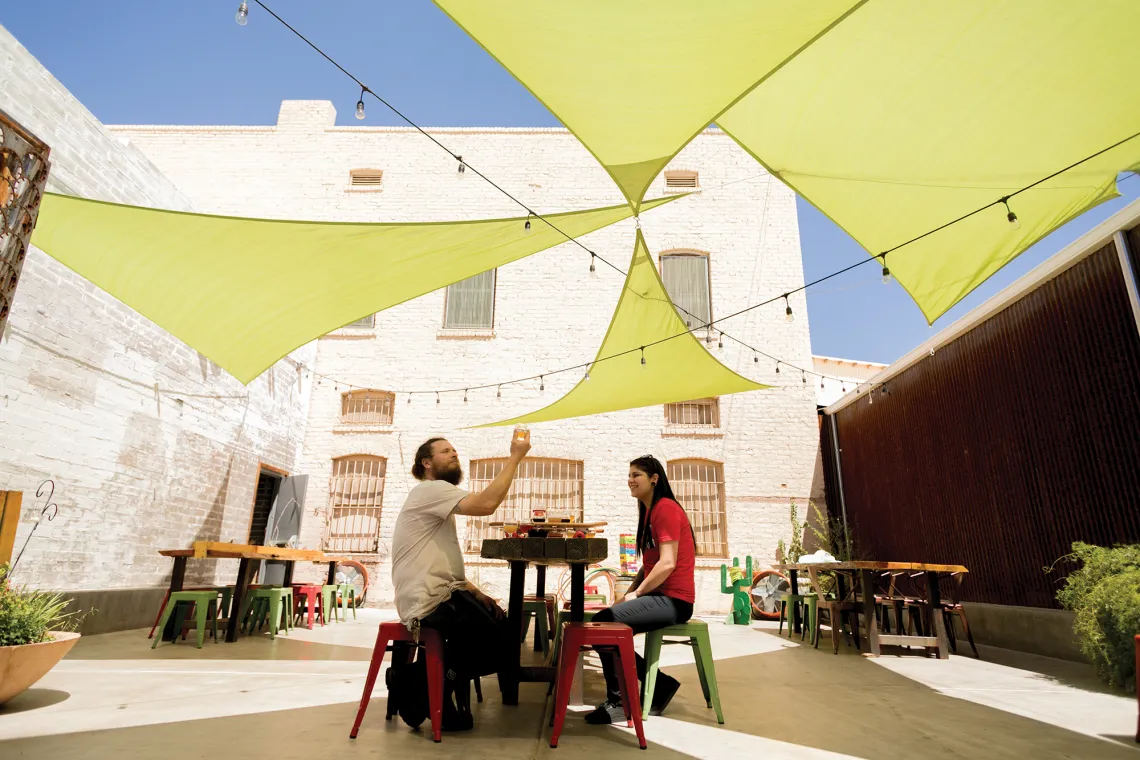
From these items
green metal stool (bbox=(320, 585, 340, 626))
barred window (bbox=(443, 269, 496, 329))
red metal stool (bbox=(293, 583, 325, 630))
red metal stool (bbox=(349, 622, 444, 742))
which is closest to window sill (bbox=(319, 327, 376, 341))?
barred window (bbox=(443, 269, 496, 329))

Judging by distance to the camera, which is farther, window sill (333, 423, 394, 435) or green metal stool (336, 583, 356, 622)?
window sill (333, 423, 394, 435)

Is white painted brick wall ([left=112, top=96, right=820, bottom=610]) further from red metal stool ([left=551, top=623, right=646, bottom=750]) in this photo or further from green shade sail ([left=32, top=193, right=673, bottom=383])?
red metal stool ([left=551, top=623, right=646, bottom=750])

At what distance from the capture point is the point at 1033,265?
485 cm

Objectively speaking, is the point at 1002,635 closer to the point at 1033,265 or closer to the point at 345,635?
the point at 1033,265

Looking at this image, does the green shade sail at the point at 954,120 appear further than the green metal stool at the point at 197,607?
No

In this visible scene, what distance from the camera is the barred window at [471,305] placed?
8984mm

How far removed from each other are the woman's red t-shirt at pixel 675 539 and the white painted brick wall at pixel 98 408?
4.44 metres

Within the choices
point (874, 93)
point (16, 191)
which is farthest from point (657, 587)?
point (16, 191)

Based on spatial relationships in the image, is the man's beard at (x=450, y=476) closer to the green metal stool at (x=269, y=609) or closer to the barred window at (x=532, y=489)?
the green metal stool at (x=269, y=609)

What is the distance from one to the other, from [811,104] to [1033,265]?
3253mm

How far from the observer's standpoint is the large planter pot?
2.29 meters

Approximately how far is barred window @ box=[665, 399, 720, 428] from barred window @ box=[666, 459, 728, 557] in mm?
537

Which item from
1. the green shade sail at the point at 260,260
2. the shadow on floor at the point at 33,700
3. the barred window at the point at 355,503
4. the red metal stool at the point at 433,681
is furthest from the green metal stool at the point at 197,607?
the barred window at the point at 355,503

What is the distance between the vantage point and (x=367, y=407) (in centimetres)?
863
